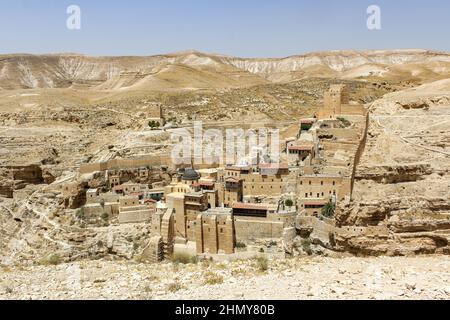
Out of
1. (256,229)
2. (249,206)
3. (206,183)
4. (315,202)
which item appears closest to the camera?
(256,229)

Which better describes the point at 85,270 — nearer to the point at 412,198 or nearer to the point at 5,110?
the point at 412,198

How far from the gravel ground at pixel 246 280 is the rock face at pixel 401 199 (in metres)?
1.47

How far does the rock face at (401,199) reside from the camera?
1180 cm

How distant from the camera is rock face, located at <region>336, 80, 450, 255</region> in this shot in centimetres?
1180

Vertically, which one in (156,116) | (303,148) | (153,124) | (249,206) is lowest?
(249,206)

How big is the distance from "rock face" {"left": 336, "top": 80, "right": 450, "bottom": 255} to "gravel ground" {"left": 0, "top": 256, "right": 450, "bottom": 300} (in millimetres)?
1473

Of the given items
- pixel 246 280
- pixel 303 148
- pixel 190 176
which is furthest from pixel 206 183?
pixel 246 280

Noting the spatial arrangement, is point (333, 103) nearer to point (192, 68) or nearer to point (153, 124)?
point (153, 124)

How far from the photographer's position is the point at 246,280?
904 cm

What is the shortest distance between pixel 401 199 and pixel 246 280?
5.40m

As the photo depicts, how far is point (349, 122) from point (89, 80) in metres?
96.6

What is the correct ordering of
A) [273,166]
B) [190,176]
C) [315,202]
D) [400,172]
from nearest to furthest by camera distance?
[400,172] < [315,202] < [273,166] < [190,176]

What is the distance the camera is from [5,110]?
57.3 m
